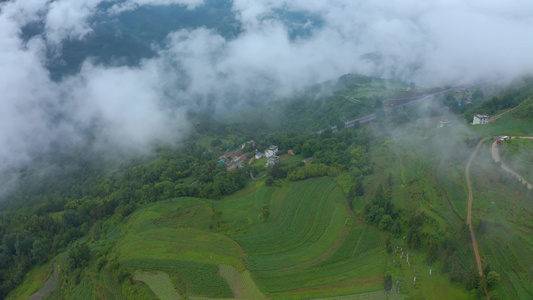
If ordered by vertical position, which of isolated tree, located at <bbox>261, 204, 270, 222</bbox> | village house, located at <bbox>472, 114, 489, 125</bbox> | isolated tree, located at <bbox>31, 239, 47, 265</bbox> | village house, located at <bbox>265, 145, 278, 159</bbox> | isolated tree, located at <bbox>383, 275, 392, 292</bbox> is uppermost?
village house, located at <bbox>265, 145, 278, 159</bbox>

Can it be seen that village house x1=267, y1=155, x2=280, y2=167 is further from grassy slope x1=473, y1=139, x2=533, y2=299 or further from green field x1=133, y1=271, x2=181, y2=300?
green field x1=133, y1=271, x2=181, y2=300

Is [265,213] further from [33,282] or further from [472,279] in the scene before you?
[33,282]

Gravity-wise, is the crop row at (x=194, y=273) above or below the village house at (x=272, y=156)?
below

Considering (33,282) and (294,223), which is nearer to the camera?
(33,282)

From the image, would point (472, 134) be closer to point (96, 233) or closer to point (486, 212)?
point (486, 212)

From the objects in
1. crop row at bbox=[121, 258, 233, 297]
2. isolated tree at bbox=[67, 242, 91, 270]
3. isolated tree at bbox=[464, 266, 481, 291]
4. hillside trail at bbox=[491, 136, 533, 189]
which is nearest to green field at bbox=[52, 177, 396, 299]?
crop row at bbox=[121, 258, 233, 297]

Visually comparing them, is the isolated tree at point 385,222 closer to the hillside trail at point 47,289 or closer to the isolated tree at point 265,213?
the isolated tree at point 265,213

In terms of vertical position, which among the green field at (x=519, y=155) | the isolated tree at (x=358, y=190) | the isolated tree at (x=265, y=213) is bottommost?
the green field at (x=519, y=155)

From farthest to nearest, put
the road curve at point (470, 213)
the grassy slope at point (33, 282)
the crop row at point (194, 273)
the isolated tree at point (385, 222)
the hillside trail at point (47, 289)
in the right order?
the grassy slope at point (33, 282), the hillside trail at point (47, 289), the isolated tree at point (385, 222), the crop row at point (194, 273), the road curve at point (470, 213)

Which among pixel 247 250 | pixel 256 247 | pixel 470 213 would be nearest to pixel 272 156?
pixel 256 247

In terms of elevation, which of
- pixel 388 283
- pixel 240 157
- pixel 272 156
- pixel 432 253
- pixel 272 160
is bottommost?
pixel 388 283

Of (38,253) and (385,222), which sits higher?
(38,253)

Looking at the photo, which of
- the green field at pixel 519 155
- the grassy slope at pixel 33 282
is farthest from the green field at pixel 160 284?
the green field at pixel 519 155
